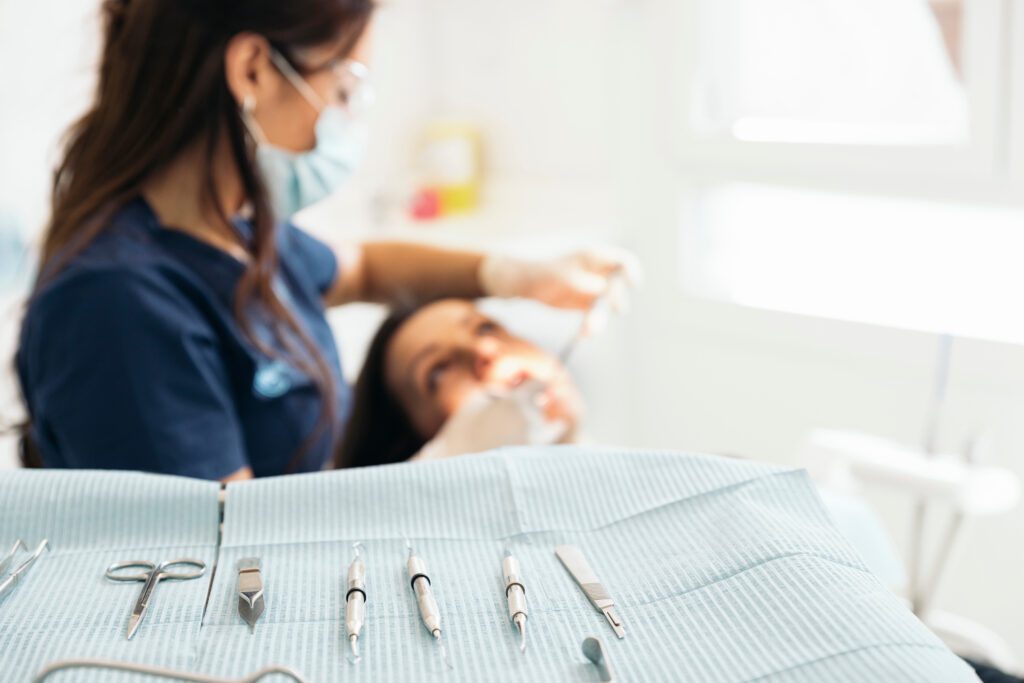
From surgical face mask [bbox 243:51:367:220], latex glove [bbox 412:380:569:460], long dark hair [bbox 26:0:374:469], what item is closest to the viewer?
long dark hair [bbox 26:0:374:469]

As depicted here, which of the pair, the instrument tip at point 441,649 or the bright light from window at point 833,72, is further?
the bright light from window at point 833,72

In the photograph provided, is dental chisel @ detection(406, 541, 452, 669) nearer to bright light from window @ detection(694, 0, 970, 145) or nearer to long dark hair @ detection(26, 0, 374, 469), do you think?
long dark hair @ detection(26, 0, 374, 469)

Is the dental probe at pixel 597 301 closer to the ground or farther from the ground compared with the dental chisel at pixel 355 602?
closer to the ground

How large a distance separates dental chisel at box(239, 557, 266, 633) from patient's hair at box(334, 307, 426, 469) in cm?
109

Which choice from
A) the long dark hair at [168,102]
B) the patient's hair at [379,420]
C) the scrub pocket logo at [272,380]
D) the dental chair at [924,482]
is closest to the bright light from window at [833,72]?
the dental chair at [924,482]

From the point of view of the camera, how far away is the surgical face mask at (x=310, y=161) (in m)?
1.37

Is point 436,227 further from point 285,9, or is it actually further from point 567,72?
point 285,9

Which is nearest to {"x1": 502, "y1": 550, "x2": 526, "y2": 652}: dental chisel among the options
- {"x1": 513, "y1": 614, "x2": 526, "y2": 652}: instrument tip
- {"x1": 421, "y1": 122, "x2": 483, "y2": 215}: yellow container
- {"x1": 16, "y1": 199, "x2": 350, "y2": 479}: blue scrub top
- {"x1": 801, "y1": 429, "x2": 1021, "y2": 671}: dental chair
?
{"x1": 513, "y1": 614, "x2": 526, "y2": 652}: instrument tip

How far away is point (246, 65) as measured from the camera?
4.23 feet

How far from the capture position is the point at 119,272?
1160 mm

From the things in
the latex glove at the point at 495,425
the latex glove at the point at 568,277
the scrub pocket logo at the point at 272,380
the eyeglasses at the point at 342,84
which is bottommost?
the latex glove at the point at 495,425

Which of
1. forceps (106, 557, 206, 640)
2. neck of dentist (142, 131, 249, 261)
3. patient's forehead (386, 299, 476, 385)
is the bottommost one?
patient's forehead (386, 299, 476, 385)

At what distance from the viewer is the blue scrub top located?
113 centimetres

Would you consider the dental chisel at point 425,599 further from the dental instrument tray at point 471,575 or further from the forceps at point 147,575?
the forceps at point 147,575
